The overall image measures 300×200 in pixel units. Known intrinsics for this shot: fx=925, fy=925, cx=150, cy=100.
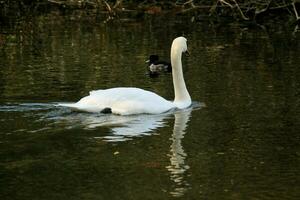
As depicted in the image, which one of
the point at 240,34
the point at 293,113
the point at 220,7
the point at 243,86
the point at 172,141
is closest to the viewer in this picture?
the point at 172,141

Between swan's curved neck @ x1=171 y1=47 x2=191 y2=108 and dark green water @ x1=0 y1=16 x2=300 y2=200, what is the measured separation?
0.24 meters

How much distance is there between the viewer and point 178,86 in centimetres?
1471

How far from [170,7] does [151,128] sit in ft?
66.0

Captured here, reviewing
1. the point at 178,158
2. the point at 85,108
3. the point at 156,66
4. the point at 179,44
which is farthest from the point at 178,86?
the point at 156,66

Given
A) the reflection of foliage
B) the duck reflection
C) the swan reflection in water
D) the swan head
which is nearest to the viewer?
the duck reflection

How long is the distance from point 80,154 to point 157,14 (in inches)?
797

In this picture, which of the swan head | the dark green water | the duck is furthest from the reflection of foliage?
the swan head

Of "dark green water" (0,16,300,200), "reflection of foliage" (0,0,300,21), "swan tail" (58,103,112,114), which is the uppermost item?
"reflection of foliage" (0,0,300,21)

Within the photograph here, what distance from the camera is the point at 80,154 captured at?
1104 centimetres

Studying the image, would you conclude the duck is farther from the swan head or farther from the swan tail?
the swan tail

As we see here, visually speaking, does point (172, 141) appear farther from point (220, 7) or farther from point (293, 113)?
point (220, 7)

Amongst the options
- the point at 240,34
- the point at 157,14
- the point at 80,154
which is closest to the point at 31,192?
the point at 80,154

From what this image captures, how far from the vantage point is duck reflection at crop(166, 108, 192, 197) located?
9.43m

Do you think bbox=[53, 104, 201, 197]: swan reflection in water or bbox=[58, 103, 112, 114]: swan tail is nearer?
bbox=[53, 104, 201, 197]: swan reflection in water
